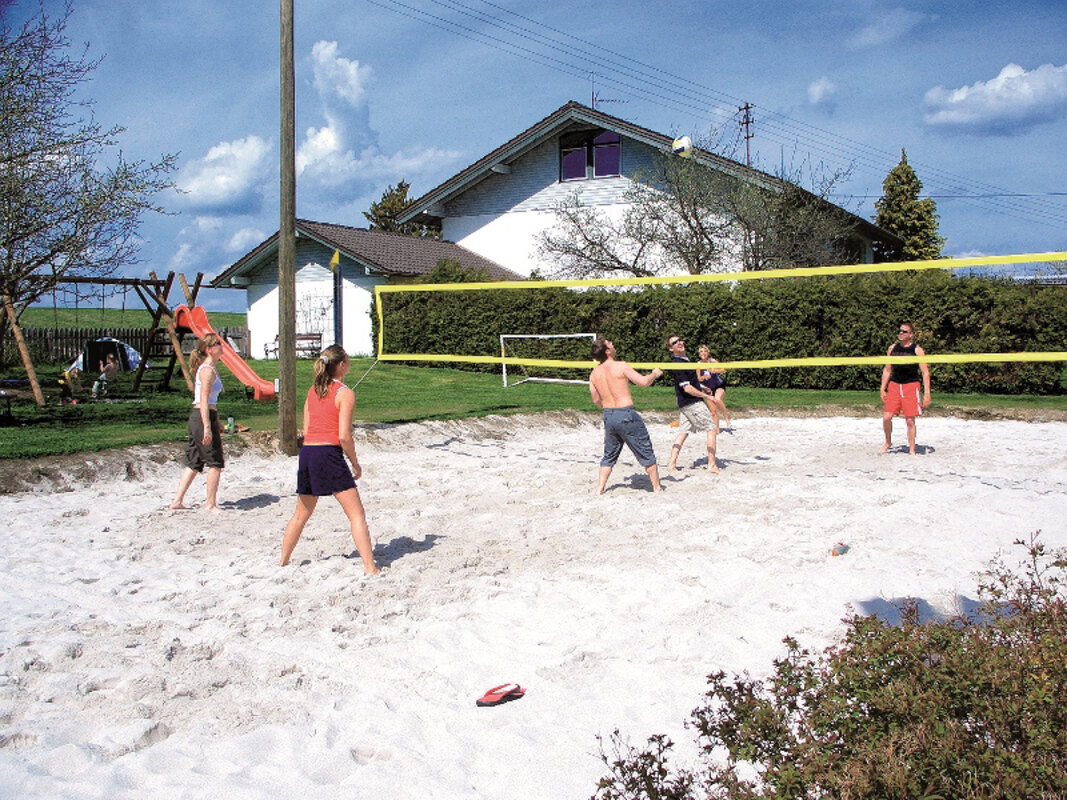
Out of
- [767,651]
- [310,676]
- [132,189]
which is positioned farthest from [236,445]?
[767,651]

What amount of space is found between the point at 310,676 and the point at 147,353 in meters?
14.4

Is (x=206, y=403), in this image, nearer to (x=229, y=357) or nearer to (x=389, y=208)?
(x=229, y=357)

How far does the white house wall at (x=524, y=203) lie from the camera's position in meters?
28.7

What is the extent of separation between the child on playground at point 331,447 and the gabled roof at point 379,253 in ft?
72.6

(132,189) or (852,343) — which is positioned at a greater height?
(132,189)

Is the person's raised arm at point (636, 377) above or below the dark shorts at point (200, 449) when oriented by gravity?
above

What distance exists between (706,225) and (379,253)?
34.6 feet

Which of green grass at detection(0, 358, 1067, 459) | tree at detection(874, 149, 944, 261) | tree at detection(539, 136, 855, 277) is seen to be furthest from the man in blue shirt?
tree at detection(874, 149, 944, 261)

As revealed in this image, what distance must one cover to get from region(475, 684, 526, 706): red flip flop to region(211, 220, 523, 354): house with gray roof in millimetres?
23743

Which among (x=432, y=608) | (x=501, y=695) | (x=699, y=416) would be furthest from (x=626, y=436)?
(x=501, y=695)

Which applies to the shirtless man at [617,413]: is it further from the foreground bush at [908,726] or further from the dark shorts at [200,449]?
the foreground bush at [908,726]

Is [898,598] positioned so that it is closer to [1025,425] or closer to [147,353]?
[1025,425]

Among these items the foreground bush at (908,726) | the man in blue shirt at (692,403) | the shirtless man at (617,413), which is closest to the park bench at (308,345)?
the man in blue shirt at (692,403)

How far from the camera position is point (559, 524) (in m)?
7.81
